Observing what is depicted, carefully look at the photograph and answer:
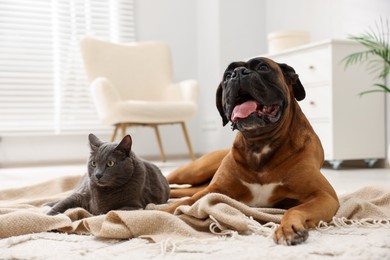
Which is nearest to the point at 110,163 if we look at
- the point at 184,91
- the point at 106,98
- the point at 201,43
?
the point at 106,98

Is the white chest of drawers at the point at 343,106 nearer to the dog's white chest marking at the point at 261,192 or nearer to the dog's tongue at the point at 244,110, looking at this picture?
the dog's white chest marking at the point at 261,192

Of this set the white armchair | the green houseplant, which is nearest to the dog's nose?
the green houseplant

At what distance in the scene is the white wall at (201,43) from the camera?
18.4 ft

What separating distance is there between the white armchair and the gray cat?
269 cm

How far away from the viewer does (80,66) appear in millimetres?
5848

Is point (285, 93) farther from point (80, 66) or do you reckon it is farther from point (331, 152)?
point (80, 66)

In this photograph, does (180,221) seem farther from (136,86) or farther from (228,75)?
(136,86)

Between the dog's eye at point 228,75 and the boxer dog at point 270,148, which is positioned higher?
the dog's eye at point 228,75

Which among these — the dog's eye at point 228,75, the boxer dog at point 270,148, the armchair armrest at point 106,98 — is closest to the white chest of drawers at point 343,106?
the armchair armrest at point 106,98

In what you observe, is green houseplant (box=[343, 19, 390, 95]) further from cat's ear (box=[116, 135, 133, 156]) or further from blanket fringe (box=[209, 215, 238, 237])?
blanket fringe (box=[209, 215, 238, 237])

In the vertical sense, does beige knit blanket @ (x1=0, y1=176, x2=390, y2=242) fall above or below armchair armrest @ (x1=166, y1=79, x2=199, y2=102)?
above

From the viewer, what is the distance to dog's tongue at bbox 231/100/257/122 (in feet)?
5.02

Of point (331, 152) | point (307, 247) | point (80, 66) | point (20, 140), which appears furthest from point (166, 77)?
point (307, 247)

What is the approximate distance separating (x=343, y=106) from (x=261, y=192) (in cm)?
275
